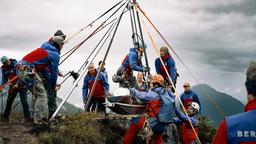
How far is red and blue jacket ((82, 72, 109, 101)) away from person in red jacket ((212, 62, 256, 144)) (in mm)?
12943

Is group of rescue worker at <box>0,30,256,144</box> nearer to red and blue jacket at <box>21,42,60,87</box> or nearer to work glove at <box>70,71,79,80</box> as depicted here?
red and blue jacket at <box>21,42,60,87</box>

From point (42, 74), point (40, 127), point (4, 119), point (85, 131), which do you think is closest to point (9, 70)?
point (4, 119)

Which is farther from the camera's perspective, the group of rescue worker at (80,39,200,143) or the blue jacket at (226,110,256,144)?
the group of rescue worker at (80,39,200,143)

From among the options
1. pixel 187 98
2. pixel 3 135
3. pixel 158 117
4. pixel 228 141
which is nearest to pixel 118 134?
pixel 158 117

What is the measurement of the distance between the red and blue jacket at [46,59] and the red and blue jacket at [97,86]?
4520 mm

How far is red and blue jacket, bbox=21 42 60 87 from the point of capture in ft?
39.1

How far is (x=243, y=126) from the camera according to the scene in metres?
3.80

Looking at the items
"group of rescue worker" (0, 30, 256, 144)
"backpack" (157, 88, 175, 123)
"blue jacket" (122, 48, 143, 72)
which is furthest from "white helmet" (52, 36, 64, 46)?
"backpack" (157, 88, 175, 123)

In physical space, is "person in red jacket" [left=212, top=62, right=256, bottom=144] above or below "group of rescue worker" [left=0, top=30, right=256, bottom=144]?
below

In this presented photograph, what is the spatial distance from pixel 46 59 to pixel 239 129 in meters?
8.95

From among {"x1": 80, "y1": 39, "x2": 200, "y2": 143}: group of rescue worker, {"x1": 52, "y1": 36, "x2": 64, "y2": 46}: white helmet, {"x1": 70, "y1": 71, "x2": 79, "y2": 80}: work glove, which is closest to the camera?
{"x1": 80, "y1": 39, "x2": 200, "y2": 143}: group of rescue worker

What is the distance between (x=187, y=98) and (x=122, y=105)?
7.41m

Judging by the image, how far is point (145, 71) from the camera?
14297mm

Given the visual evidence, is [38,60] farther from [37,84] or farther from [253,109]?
[253,109]
